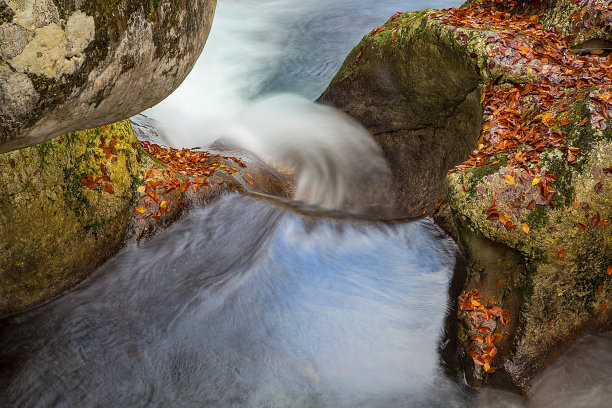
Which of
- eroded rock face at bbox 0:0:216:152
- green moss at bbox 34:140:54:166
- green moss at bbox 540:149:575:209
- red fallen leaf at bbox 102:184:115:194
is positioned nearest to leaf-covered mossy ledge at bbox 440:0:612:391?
green moss at bbox 540:149:575:209

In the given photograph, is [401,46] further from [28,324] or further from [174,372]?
[28,324]

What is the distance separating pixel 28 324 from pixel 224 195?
2265 millimetres

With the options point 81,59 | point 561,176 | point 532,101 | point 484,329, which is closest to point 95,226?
point 81,59

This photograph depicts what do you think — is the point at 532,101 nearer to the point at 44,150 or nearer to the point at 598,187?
the point at 598,187

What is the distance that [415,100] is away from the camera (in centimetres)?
686

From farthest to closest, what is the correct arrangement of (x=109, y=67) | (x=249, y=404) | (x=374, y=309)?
(x=374, y=309)
(x=249, y=404)
(x=109, y=67)

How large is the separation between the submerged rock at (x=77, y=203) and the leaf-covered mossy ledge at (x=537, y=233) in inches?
111

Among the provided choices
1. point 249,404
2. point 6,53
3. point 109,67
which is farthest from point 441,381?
point 6,53

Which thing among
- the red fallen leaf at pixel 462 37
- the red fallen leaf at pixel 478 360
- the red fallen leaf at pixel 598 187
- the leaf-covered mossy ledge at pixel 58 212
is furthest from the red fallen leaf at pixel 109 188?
the red fallen leaf at pixel 598 187

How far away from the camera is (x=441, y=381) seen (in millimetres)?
4137

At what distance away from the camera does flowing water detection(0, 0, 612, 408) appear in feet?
12.9

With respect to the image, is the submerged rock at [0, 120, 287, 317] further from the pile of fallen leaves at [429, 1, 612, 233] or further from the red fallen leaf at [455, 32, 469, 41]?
the red fallen leaf at [455, 32, 469, 41]

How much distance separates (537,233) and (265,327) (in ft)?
7.83

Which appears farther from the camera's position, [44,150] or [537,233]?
[44,150]
